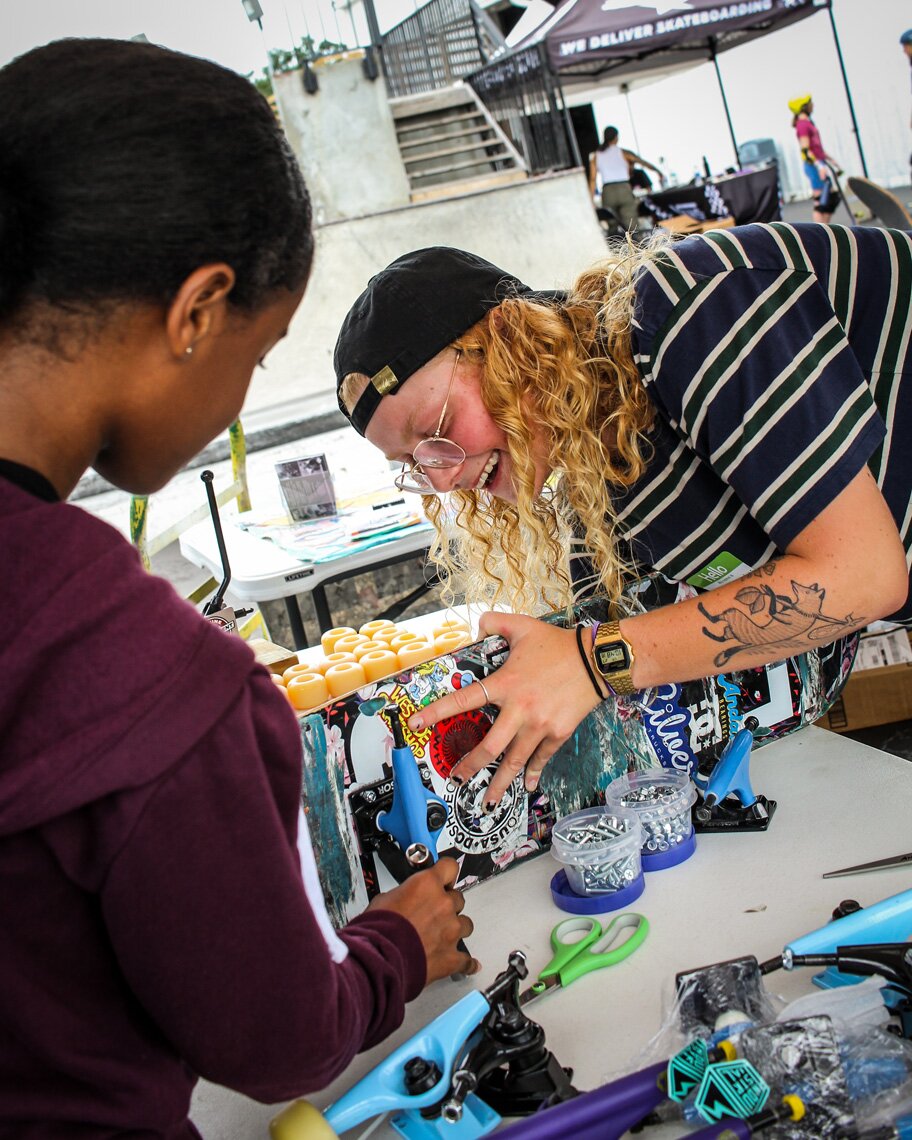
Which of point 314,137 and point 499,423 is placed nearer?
point 499,423

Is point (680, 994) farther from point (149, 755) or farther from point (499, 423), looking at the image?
point (499, 423)

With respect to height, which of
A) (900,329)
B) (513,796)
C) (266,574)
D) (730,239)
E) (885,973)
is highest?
(730,239)

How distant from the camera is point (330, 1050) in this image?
0.76m

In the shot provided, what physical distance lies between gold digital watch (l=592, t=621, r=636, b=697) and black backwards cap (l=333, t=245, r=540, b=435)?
1.55ft

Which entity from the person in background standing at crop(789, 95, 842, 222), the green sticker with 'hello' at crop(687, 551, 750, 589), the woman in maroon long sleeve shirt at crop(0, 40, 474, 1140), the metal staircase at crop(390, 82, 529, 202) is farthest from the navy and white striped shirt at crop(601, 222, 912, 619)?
the metal staircase at crop(390, 82, 529, 202)

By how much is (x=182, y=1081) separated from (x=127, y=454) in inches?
18.4

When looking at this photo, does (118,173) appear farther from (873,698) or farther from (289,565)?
(289,565)

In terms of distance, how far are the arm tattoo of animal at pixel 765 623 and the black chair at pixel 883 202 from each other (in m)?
4.40

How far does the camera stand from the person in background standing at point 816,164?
1002cm

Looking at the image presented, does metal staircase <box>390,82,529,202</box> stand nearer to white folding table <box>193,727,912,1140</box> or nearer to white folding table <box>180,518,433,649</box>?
white folding table <box>180,518,433,649</box>

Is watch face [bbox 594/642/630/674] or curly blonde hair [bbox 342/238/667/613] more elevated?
curly blonde hair [bbox 342/238/667/613]

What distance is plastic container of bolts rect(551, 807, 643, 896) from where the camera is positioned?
4.05 ft

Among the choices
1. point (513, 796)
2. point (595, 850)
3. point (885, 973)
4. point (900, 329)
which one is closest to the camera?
point (885, 973)

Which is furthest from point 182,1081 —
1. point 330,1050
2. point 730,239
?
point 730,239
